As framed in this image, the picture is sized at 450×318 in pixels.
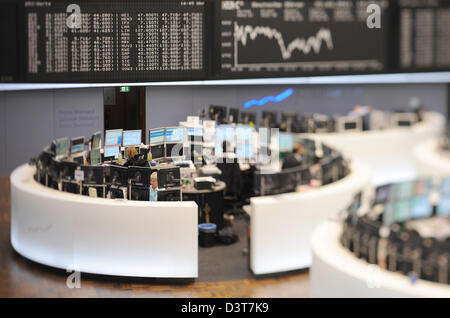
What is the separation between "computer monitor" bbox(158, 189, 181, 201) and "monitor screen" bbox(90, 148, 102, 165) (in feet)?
2.38

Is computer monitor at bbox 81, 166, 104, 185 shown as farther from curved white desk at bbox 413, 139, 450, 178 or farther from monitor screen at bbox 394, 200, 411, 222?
curved white desk at bbox 413, 139, 450, 178

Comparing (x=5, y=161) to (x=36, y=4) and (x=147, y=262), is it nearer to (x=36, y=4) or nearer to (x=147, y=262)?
(x=147, y=262)

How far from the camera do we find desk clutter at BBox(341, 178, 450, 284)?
158 inches

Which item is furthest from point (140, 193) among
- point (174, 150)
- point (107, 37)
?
point (107, 37)

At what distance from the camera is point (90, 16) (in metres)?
4.54

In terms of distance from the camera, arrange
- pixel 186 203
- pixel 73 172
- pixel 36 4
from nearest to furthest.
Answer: pixel 36 4 → pixel 186 203 → pixel 73 172

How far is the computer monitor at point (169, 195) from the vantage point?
6234mm

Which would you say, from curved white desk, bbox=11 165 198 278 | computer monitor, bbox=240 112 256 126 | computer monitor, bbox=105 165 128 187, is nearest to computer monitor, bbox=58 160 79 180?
curved white desk, bbox=11 165 198 278

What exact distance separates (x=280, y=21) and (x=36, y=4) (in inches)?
65.4

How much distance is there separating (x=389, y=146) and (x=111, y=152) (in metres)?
2.68

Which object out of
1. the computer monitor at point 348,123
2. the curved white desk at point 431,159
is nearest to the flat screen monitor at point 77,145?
the computer monitor at point 348,123

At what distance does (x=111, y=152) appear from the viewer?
238 inches

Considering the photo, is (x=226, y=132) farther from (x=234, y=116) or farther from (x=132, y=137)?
(x=132, y=137)

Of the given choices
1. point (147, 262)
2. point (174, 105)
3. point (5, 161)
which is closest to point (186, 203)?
point (147, 262)
